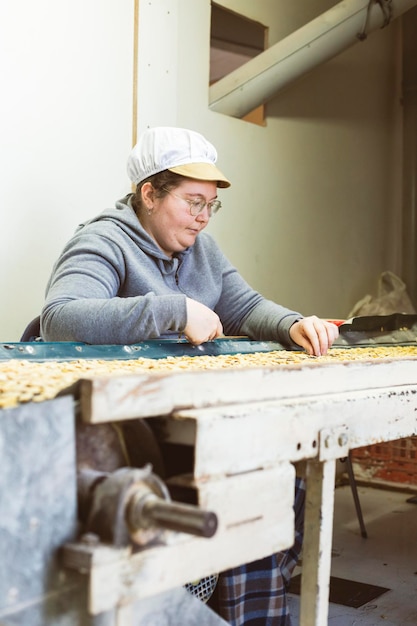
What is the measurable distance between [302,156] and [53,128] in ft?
6.30

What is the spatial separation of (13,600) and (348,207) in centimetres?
407

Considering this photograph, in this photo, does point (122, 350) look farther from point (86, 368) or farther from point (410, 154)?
point (410, 154)

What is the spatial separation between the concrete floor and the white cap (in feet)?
4.21

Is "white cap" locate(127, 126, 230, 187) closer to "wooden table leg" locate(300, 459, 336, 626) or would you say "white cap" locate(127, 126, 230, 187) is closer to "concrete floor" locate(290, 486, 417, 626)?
"wooden table leg" locate(300, 459, 336, 626)

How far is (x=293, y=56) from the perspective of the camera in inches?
132

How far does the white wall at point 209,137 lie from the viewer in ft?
7.73

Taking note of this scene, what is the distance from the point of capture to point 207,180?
1.97 m

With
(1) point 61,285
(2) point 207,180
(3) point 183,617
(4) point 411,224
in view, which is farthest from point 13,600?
(4) point 411,224

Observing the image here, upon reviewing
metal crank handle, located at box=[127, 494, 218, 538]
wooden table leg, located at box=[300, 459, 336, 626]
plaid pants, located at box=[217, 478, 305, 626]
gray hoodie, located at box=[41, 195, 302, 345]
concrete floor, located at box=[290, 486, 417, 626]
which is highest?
gray hoodie, located at box=[41, 195, 302, 345]

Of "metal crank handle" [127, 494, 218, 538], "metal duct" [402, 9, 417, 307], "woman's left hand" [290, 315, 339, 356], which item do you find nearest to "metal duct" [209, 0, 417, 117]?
"metal duct" [402, 9, 417, 307]

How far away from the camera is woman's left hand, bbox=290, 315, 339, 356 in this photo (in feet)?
5.98

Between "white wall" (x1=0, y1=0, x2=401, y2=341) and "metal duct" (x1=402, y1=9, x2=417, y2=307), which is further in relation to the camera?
"metal duct" (x1=402, y1=9, x2=417, y2=307)

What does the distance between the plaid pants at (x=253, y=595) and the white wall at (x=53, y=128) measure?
117 cm

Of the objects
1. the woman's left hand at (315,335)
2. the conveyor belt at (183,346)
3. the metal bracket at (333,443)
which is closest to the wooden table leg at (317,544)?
the metal bracket at (333,443)
